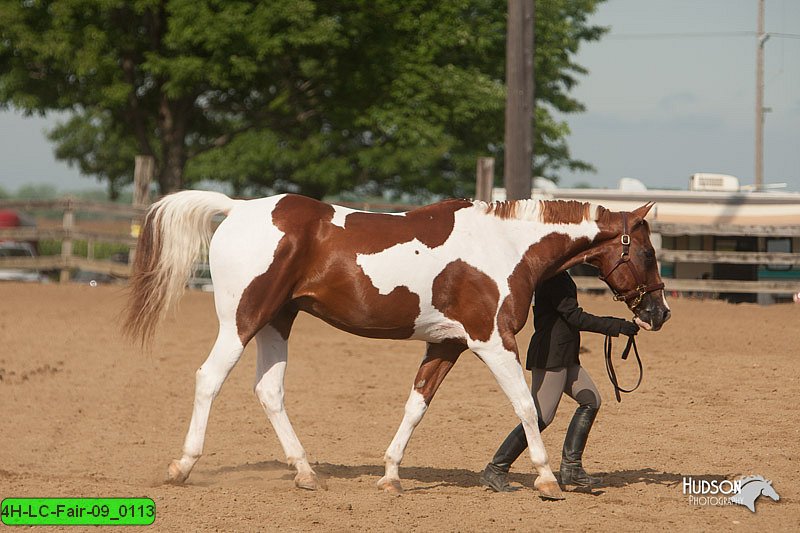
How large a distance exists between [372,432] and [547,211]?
3.19m

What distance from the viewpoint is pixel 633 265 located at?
6.51 metres

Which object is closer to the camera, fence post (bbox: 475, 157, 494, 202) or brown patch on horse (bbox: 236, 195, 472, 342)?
brown patch on horse (bbox: 236, 195, 472, 342)

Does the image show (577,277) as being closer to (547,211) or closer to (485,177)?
(485,177)

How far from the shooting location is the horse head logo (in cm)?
612

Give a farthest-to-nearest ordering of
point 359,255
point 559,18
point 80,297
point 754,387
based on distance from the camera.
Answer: point 559,18 < point 80,297 < point 754,387 < point 359,255

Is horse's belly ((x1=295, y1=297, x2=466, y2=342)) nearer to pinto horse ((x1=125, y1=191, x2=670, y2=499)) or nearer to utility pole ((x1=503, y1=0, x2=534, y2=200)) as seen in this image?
pinto horse ((x1=125, y1=191, x2=670, y2=499))

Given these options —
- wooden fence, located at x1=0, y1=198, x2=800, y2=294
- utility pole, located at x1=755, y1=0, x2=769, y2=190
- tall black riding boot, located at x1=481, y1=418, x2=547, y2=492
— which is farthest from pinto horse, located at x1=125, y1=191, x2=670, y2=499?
utility pole, located at x1=755, y1=0, x2=769, y2=190

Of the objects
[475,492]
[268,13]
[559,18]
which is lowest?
[475,492]

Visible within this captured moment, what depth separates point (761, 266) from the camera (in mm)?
20984

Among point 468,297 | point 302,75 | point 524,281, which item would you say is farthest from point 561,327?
point 302,75

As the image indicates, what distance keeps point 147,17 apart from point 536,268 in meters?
20.0

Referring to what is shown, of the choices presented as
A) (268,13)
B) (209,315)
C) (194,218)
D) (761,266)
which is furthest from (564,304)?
(268,13)

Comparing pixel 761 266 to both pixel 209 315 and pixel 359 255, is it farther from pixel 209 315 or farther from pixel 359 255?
pixel 359 255

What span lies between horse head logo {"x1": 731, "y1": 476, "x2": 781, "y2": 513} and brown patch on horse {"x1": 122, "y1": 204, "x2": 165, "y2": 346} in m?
3.94
